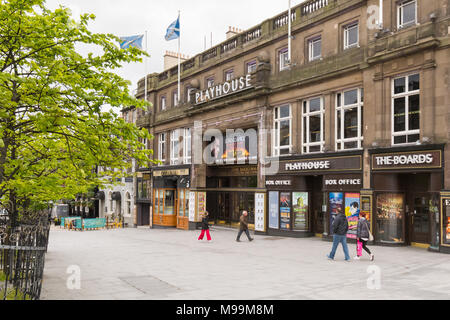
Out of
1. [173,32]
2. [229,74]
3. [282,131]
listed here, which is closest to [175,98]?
[173,32]

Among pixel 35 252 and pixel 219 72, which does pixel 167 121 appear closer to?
pixel 219 72

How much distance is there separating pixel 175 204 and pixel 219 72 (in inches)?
440

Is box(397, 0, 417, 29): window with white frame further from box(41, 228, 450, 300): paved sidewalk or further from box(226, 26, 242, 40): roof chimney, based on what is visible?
box(226, 26, 242, 40): roof chimney

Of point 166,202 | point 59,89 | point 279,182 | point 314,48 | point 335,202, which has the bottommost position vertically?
point 166,202

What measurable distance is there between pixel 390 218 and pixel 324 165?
13.5 feet

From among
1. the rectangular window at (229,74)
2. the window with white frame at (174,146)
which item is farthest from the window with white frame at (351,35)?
the window with white frame at (174,146)

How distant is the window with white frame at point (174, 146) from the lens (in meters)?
33.8

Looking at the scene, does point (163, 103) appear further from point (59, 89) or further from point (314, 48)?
point (59, 89)

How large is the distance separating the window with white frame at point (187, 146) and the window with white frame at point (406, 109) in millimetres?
17296

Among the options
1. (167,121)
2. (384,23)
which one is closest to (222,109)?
(167,121)

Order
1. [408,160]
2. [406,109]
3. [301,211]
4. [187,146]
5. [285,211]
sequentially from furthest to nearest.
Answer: [187,146] → [285,211] → [301,211] → [406,109] → [408,160]

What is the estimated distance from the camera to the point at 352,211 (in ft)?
63.4

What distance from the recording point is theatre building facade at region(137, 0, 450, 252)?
16781mm

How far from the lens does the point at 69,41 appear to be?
10.1m
